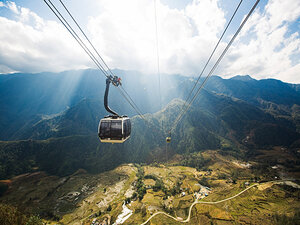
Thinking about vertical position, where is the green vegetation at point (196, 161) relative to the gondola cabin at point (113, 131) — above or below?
below

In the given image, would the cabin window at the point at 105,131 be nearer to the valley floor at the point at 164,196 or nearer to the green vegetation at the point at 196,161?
the valley floor at the point at 164,196

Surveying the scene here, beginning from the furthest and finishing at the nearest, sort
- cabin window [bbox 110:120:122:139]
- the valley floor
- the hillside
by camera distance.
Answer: the hillside
the valley floor
cabin window [bbox 110:120:122:139]

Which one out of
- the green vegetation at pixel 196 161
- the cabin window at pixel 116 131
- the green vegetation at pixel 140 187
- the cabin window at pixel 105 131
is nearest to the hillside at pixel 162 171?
the green vegetation at pixel 140 187

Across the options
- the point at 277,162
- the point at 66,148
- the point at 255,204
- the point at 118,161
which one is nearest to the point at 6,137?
the point at 66,148

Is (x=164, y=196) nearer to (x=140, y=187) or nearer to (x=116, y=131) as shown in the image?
(x=140, y=187)

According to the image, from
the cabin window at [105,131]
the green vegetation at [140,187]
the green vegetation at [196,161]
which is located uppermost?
the cabin window at [105,131]

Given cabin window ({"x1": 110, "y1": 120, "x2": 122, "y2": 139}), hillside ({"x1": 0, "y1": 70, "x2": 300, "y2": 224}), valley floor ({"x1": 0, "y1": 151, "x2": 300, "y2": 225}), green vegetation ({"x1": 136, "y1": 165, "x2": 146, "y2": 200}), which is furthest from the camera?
green vegetation ({"x1": 136, "y1": 165, "x2": 146, "y2": 200})

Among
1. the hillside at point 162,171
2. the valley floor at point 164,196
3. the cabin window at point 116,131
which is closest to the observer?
the cabin window at point 116,131

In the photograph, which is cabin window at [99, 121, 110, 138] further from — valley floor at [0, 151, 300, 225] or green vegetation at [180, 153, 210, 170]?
green vegetation at [180, 153, 210, 170]

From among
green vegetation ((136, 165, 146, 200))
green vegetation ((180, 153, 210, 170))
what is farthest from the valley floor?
green vegetation ((180, 153, 210, 170))

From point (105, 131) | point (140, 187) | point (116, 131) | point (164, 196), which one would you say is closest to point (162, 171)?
point (140, 187)

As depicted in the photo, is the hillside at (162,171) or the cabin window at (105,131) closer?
the cabin window at (105,131)

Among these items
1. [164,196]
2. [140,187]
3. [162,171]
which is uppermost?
[164,196]
